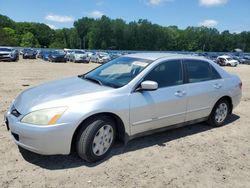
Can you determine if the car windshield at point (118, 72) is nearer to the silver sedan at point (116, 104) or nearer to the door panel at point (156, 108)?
the silver sedan at point (116, 104)

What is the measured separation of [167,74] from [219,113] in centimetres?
180

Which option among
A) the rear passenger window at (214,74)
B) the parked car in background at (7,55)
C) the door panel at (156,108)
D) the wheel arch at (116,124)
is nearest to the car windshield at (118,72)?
the door panel at (156,108)

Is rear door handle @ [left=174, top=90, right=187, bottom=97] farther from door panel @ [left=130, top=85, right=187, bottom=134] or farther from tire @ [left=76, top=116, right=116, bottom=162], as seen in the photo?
tire @ [left=76, top=116, right=116, bottom=162]

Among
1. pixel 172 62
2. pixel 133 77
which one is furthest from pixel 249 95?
pixel 133 77

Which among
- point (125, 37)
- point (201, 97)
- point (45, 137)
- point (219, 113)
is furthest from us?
point (125, 37)

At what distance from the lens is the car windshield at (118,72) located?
4.59 metres

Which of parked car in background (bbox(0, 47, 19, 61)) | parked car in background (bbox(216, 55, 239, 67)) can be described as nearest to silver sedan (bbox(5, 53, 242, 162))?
parked car in background (bbox(0, 47, 19, 61))

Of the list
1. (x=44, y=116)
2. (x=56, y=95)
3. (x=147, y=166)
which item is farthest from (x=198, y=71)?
(x=44, y=116)

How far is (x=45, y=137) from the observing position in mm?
3629

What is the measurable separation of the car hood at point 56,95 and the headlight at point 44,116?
0.25 feet

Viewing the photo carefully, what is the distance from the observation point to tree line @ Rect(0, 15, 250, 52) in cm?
13175

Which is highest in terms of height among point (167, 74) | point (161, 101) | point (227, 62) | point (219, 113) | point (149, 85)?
point (167, 74)

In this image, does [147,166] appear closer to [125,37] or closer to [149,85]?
[149,85]

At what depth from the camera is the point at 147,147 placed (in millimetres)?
4746
